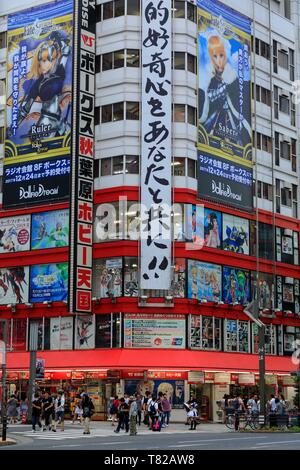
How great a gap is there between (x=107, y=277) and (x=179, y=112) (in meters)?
12.2

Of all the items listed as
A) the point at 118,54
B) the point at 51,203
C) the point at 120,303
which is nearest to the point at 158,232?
the point at 120,303

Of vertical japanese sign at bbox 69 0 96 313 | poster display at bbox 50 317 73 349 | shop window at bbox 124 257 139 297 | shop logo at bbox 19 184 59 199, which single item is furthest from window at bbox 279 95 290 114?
poster display at bbox 50 317 73 349

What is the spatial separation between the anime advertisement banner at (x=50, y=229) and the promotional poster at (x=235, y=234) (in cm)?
1117

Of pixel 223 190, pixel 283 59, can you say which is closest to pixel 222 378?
pixel 223 190

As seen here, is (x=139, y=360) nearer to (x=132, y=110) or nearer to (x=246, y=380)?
(x=246, y=380)

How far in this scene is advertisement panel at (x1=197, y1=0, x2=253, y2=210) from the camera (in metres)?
54.8

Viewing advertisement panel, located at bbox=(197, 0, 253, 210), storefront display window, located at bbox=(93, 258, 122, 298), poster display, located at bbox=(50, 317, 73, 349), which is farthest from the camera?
advertisement panel, located at bbox=(197, 0, 253, 210)

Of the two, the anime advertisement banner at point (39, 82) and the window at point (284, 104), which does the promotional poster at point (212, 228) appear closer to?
the anime advertisement banner at point (39, 82)

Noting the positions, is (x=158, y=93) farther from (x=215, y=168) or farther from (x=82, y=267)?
(x=82, y=267)

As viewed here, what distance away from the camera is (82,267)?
50.8 metres

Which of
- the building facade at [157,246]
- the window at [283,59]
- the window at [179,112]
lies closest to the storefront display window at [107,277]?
the building facade at [157,246]

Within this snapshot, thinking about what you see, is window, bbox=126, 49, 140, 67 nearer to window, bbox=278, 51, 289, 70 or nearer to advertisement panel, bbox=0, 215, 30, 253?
advertisement panel, bbox=0, 215, 30, 253

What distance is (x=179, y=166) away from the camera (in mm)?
52656

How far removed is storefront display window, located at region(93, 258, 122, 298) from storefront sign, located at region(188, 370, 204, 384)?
6.76m
